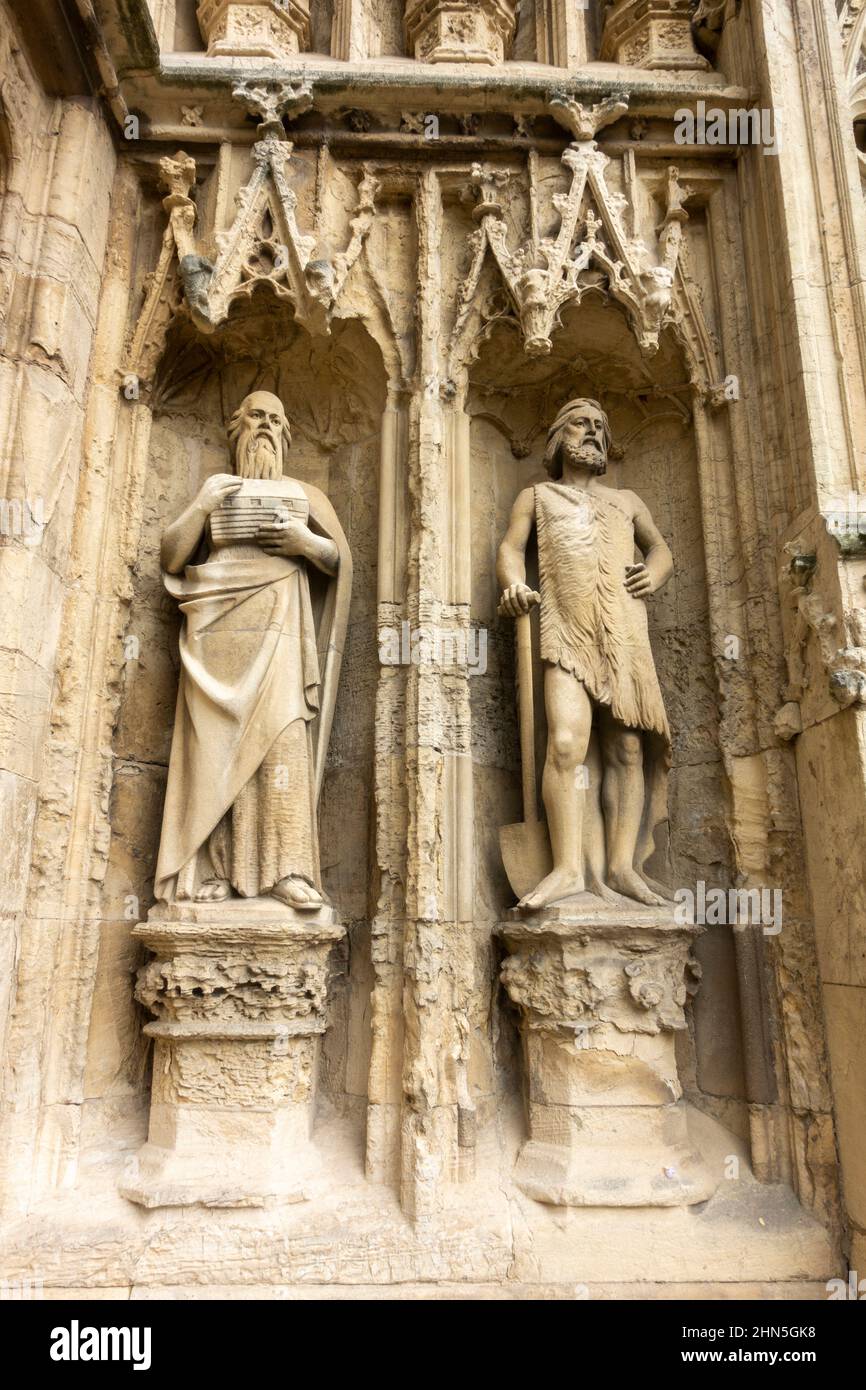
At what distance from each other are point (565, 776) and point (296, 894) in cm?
129

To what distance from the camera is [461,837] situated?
4082 millimetres

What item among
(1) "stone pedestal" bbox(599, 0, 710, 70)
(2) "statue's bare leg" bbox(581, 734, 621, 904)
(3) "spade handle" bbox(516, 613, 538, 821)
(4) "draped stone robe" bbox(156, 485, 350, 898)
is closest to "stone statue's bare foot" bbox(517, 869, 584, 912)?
(2) "statue's bare leg" bbox(581, 734, 621, 904)

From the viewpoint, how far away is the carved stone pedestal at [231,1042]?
3.66m

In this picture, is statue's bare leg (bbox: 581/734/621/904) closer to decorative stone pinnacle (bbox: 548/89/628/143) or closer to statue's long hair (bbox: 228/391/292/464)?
statue's long hair (bbox: 228/391/292/464)

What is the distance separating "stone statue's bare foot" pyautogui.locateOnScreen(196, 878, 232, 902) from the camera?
392 cm

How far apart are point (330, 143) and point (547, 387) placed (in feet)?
5.66

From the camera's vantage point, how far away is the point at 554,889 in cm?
397

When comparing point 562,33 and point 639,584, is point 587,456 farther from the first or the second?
point 562,33

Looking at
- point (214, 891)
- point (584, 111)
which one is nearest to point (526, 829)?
point (214, 891)

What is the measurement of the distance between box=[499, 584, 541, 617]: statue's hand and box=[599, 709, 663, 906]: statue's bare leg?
A: 0.61 metres

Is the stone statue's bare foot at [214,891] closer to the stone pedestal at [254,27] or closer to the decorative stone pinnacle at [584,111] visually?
the decorative stone pinnacle at [584,111]

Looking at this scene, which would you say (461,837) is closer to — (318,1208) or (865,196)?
(318,1208)

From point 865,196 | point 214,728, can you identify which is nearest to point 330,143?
point 865,196

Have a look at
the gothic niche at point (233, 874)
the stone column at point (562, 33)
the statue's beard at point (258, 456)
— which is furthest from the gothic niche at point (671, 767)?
the stone column at point (562, 33)
